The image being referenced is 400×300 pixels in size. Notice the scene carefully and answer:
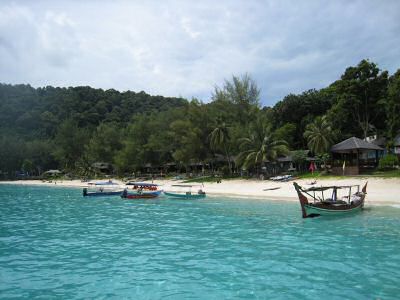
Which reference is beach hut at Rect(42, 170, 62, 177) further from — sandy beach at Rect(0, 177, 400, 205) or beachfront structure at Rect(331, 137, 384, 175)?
beachfront structure at Rect(331, 137, 384, 175)

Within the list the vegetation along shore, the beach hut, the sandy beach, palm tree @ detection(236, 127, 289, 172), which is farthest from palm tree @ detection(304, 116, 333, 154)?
the beach hut

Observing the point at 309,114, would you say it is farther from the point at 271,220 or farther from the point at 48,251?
the point at 48,251

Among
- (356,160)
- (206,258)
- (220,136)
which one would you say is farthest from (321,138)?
(206,258)

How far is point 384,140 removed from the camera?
54.1m

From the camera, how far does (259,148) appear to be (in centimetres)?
5291

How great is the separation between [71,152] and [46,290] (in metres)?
102

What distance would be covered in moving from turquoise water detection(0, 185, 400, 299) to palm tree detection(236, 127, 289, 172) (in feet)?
91.0

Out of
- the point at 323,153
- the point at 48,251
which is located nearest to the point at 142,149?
the point at 323,153

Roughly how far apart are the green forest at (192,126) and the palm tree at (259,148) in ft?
0.51

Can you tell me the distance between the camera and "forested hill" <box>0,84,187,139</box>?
405 ft

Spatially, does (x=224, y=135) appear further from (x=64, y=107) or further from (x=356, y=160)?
(x=64, y=107)

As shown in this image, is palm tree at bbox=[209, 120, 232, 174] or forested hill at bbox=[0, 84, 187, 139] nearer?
palm tree at bbox=[209, 120, 232, 174]

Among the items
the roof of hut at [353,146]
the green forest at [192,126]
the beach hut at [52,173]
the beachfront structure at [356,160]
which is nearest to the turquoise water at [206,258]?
the beachfront structure at [356,160]

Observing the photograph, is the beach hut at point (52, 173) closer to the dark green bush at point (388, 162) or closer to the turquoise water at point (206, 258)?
the turquoise water at point (206, 258)
